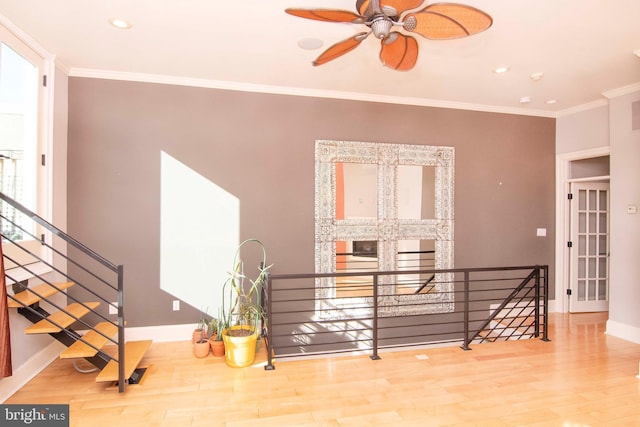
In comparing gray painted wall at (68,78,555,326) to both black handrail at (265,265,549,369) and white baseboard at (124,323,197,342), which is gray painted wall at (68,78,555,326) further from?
black handrail at (265,265,549,369)

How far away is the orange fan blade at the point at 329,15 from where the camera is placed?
1.90 metres

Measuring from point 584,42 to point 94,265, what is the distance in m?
5.25

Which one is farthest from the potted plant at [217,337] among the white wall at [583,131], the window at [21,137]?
the white wall at [583,131]

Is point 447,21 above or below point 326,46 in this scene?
below

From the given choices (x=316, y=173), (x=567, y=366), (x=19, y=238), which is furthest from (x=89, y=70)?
(x=567, y=366)

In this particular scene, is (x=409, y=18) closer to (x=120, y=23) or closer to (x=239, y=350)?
(x=120, y=23)

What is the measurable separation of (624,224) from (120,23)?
5682 mm

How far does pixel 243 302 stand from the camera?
4082mm

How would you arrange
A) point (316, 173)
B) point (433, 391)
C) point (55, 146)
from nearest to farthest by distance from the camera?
point (433, 391) < point (55, 146) < point (316, 173)

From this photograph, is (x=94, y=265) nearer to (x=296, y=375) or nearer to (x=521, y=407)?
(x=296, y=375)

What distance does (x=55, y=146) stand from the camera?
347 cm

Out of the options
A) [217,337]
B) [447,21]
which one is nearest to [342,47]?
[447,21]

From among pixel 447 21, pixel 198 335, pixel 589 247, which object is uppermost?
pixel 447 21

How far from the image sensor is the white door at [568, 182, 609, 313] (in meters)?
5.07
